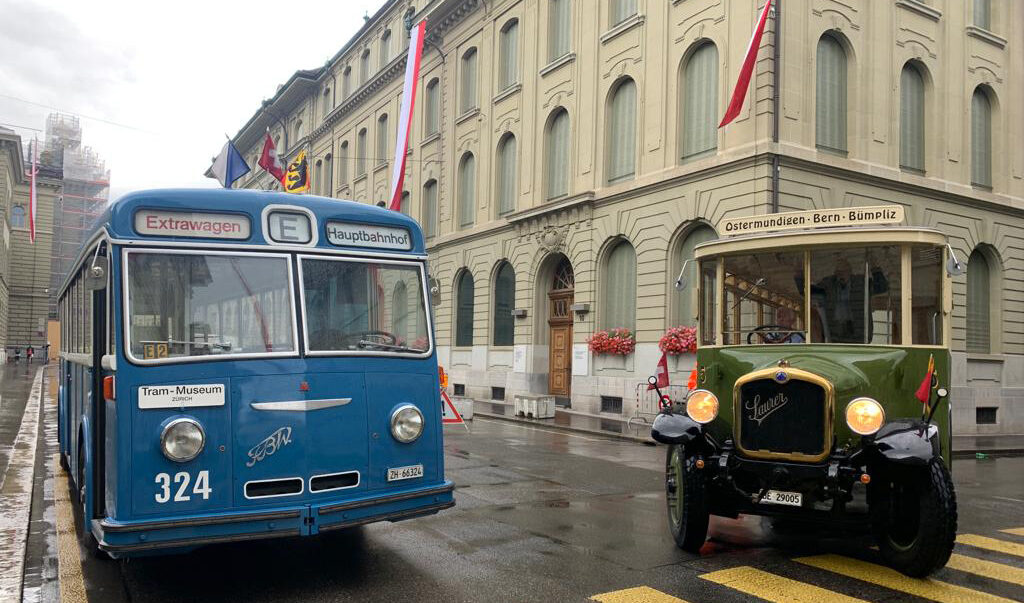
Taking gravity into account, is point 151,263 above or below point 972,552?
above

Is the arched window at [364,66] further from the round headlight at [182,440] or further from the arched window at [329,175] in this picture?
the round headlight at [182,440]

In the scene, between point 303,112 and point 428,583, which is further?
point 303,112

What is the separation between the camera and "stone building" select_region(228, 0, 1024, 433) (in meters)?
19.5

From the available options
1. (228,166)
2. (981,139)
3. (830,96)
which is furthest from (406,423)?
(981,139)

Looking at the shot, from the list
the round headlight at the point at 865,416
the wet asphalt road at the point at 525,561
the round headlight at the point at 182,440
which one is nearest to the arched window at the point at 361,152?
the wet asphalt road at the point at 525,561

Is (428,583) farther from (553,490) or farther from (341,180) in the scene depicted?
(341,180)

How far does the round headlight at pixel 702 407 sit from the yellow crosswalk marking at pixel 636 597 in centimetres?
157

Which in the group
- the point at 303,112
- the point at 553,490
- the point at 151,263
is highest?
the point at 303,112

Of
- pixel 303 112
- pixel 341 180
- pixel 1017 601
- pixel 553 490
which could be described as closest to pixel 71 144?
pixel 303 112

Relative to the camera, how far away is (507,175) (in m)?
29.0

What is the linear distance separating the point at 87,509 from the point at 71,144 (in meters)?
86.5

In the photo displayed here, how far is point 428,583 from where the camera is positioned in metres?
5.86

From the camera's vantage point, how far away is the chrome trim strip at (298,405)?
562cm

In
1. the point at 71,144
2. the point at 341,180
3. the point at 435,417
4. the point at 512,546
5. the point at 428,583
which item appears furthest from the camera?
the point at 71,144
